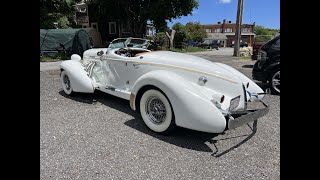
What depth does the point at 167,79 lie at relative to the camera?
3.73 m

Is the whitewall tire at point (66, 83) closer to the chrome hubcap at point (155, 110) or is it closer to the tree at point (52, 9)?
the chrome hubcap at point (155, 110)

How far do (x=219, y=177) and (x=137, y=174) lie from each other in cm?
86

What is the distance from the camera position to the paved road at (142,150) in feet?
9.56

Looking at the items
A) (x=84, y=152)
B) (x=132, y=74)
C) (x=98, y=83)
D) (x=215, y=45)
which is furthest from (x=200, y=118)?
(x=215, y=45)

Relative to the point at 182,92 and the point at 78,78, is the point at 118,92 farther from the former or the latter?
the point at 182,92

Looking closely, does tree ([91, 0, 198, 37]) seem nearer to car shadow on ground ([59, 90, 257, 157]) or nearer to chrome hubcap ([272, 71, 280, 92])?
chrome hubcap ([272, 71, 280, 92])

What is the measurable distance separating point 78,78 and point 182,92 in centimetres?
292

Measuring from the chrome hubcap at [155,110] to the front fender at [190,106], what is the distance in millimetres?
281

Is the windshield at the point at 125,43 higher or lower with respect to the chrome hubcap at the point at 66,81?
higher

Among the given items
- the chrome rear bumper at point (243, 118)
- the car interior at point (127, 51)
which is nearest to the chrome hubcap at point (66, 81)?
the car interior at point (127, 51)
